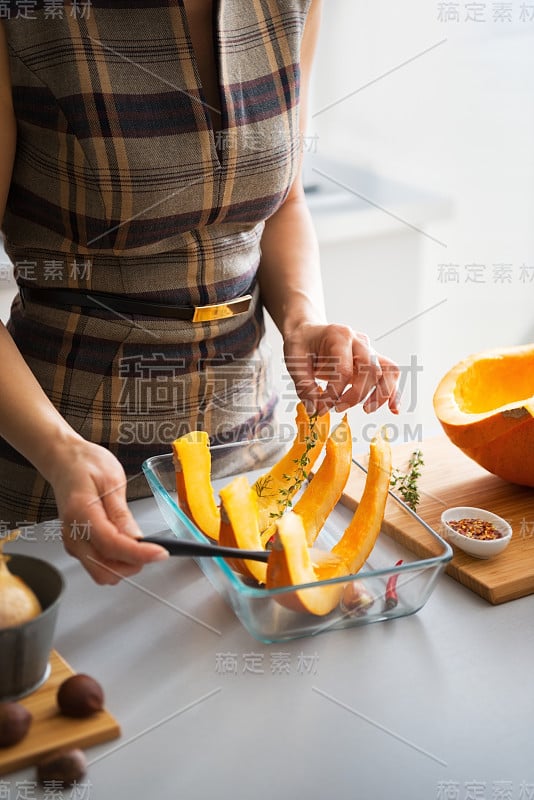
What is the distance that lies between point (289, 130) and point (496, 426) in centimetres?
47

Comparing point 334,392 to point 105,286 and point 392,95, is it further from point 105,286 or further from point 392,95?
point 392,95

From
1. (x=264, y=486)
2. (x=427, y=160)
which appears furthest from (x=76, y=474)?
(x=427, y=160)

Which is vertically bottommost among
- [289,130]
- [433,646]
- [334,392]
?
[433,646]

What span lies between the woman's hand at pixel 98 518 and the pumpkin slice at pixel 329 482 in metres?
0.25

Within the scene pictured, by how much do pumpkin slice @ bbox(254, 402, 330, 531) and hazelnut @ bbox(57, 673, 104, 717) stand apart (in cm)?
32

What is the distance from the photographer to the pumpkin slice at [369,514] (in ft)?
3.11

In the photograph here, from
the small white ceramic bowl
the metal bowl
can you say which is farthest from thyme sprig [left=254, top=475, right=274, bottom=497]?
the metal bowl

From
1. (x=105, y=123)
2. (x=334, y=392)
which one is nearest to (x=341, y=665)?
(x=334, y=392)

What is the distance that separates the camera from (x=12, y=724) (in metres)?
0.70

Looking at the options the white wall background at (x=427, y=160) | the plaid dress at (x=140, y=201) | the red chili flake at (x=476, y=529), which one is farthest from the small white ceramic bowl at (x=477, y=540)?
the white wall background at (x=427, y=160)

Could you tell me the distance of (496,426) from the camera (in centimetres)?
111

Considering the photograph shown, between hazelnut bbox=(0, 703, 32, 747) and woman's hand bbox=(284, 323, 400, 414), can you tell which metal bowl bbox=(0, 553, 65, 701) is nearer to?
hazelnut bbox=(0, 703, 32, 747)

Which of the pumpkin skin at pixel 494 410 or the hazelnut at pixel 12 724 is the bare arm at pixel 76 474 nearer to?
the hazelnut at pixel 12 724

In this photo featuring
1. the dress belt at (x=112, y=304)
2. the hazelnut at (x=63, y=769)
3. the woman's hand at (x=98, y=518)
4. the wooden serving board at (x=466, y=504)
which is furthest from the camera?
the dress belt at (x=112, y=304)
